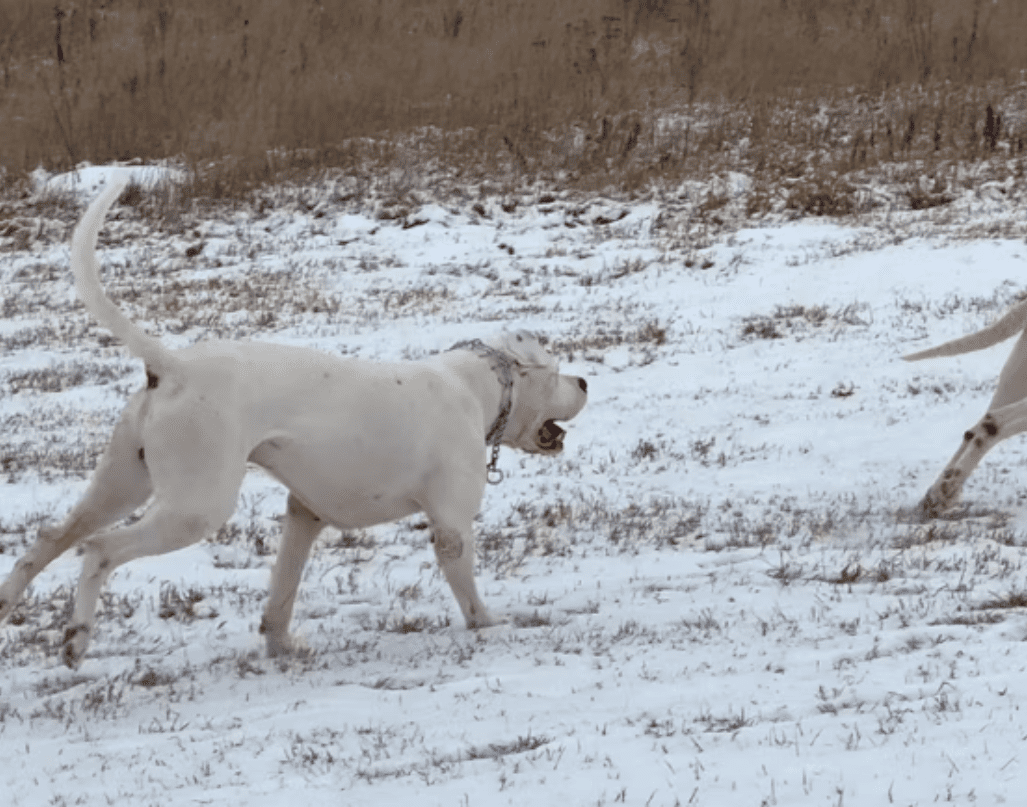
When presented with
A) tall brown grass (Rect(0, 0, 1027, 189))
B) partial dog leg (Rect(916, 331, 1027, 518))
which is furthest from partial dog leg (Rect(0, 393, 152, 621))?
tall brown grass (Rect(0, 0, 1027, 189))

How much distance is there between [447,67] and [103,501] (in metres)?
19.1

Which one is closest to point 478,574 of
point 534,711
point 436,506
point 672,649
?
point 436,506

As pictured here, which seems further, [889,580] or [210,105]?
[210,105]

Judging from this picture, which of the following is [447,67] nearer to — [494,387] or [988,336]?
[988,336]

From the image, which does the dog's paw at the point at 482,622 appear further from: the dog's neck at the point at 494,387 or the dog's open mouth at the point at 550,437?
the dog's open mouth at the point at 550,437

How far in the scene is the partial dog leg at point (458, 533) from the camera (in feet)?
16.0

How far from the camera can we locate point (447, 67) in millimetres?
22625

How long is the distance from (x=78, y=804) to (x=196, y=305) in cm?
1085

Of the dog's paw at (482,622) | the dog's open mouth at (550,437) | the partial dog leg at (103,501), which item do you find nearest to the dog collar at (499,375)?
the dog's open mouth at (550,437)

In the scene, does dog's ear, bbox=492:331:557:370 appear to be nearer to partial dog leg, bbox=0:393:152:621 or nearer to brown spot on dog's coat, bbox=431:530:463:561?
brown spot on dog's coat, bbox=431:530:463:561

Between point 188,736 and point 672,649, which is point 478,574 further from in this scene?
point 188,736

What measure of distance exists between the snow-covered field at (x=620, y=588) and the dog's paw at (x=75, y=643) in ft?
0.47

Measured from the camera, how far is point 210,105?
22.0 metres

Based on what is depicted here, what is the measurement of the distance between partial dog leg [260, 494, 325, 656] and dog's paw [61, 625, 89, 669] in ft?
2.66
